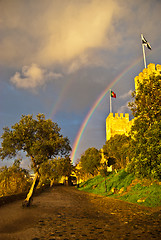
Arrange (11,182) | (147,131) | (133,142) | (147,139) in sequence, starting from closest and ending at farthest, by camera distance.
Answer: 1. (147,139)
2. (147,131)
3. (133,142)
4. (11,182)

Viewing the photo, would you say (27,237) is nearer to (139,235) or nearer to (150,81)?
(139,235)

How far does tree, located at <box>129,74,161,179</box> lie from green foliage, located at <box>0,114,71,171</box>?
844cm

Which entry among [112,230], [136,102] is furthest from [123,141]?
[112,230]

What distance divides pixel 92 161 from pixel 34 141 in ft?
152

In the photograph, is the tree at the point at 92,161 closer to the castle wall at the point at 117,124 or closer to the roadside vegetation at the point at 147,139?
the castle wall at the point at 117,124

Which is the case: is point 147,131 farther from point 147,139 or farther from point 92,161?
point 92,161

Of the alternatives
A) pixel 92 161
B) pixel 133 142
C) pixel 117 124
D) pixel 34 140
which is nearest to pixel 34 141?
pixel 34 140

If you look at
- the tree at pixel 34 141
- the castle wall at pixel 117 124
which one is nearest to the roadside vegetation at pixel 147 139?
the tree at pixel 34 141

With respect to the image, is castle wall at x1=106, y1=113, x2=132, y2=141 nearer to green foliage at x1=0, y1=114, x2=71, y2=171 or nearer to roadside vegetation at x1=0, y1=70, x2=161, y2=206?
roadside vegetation at x1=0, y1=70, x2=161, y2=206

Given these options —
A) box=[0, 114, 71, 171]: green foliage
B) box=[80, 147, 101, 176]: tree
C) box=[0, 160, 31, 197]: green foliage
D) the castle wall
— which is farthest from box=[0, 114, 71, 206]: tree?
the castle wall

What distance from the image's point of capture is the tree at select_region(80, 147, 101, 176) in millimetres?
60688

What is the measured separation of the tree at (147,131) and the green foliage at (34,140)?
27.7 ft

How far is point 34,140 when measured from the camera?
17969mm

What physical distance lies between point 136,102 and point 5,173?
64.9 feet
